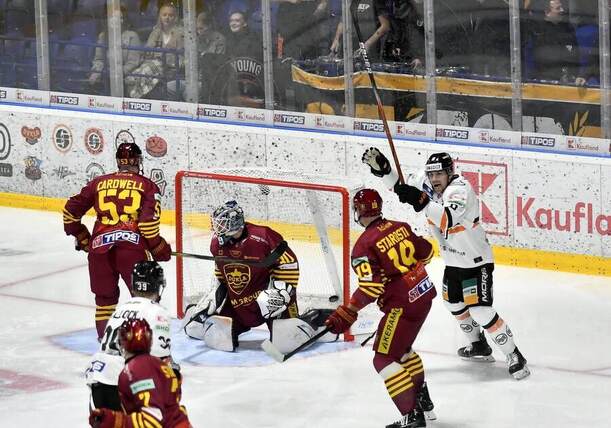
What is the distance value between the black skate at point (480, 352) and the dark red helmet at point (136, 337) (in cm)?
322

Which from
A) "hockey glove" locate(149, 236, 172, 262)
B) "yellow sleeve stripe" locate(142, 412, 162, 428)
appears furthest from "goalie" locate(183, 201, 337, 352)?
"yellow sleeve stripe" locate(142, 412, 162, 428)

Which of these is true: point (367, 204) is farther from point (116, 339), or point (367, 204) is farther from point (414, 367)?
point (116, 339)

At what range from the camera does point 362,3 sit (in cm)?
1072

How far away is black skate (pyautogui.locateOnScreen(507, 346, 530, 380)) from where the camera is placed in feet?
25.5

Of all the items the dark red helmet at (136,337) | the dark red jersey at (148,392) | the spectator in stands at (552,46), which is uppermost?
the spectator in stands at (552,46)

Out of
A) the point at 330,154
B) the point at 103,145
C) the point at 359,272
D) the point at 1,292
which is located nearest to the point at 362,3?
the point at 330,154

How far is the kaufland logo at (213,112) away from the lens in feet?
37.7

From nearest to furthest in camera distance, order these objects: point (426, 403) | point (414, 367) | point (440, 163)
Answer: point (414, 367), point (426, 403), point (440, 163)

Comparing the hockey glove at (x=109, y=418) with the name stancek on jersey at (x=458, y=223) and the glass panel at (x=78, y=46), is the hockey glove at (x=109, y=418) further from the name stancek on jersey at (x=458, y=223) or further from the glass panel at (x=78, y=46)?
the glass panel at (x=78, y=46)

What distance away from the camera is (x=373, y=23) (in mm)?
10703

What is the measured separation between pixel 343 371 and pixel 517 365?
901mm

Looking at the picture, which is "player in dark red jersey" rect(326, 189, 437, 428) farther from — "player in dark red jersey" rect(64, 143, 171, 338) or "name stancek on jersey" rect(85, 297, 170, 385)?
"player in dark red jersey" rect(64, 143, 171, 338)

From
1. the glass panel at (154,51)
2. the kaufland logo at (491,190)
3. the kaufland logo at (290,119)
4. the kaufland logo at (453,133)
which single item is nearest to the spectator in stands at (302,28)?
the kaufland logo at (290,119)

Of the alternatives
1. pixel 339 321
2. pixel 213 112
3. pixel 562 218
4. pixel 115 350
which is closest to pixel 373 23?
pixel 213 112
